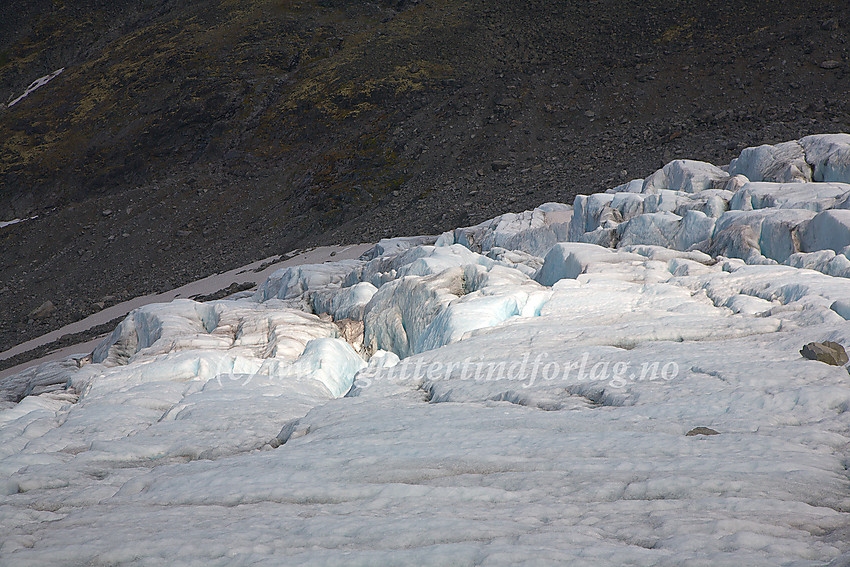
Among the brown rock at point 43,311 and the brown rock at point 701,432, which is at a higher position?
the brown rock at point 701,432

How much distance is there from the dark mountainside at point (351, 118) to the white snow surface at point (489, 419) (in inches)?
938

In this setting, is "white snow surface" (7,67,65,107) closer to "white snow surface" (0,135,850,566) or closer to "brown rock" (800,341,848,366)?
"white snow surface" (0,135,850,566)

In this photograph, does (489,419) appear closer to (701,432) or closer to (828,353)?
(701,432)

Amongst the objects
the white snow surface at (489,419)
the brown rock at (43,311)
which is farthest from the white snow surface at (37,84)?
the white snow surface at (489,419)

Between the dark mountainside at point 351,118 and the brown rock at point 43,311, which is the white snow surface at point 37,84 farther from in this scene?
the brown rock at point 43,311

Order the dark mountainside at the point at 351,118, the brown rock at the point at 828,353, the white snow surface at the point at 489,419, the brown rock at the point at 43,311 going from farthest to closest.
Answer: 1. the dark mountainside at the point at 351,118
2. the brown rock at the point at 43,311
3. the brown rock at the point at 828,353
4. the white snow surface at the point at 489,419

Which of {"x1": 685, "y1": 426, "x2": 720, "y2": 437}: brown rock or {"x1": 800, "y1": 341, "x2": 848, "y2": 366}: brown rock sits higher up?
{"x1": 685, "y1": 426, "x2": 720, "y2": 437}: brown rock

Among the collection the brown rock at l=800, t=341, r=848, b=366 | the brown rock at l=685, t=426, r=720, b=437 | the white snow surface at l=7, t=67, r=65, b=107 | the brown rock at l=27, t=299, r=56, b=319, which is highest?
the white snow surface at l=7, t=67, r=65, b=107

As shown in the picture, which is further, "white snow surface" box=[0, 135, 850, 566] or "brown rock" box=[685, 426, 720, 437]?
"brown rock" box=[685, 426, 720, 437]

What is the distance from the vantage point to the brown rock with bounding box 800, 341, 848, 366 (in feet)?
33.3

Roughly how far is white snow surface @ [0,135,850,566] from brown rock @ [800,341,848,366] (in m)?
0.21

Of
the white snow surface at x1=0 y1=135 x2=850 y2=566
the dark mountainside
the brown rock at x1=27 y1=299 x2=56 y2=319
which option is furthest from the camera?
the dark mountainside

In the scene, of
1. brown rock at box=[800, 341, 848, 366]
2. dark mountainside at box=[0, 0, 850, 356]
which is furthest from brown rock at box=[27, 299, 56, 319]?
brown rock at box=[800, 341, 848, 366]

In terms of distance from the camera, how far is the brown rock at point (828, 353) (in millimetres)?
10148
